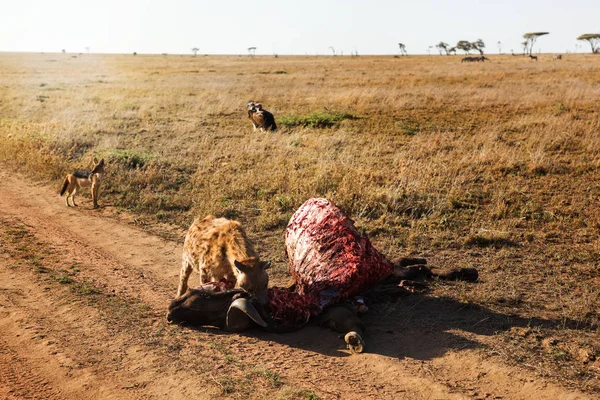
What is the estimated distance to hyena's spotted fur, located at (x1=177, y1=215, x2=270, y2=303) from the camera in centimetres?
553

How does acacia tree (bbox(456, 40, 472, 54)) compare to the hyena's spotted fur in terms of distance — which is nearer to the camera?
the hyena's spotted fur

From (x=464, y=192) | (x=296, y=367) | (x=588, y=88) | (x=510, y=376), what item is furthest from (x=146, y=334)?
(x=588, y=88)

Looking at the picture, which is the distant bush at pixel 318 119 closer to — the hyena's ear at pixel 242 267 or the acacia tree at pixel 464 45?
the hyena's ear at pixel 242 267

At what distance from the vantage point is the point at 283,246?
28.0 feet

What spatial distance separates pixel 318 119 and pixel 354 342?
13.0 metres

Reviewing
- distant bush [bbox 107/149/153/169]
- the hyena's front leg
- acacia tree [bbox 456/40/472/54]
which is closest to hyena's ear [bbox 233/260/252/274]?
the hyena's front leg

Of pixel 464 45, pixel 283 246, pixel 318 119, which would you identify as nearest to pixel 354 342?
pixel 283 246

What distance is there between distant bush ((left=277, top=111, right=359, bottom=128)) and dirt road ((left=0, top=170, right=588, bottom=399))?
427 inches

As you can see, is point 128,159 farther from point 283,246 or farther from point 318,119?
point 318,119

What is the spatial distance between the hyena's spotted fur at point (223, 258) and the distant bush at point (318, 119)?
11.1 meters

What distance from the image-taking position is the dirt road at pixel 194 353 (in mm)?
4695

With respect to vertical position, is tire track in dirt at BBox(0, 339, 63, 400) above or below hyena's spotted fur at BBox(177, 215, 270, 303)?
below

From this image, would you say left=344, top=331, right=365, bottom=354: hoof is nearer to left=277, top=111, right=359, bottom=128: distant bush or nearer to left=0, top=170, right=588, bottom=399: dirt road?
left=0, top=170, right=588, bottom=399: dirt road

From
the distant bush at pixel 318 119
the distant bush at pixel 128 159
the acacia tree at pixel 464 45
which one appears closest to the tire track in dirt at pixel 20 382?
the distant bush at pixel 128 159
